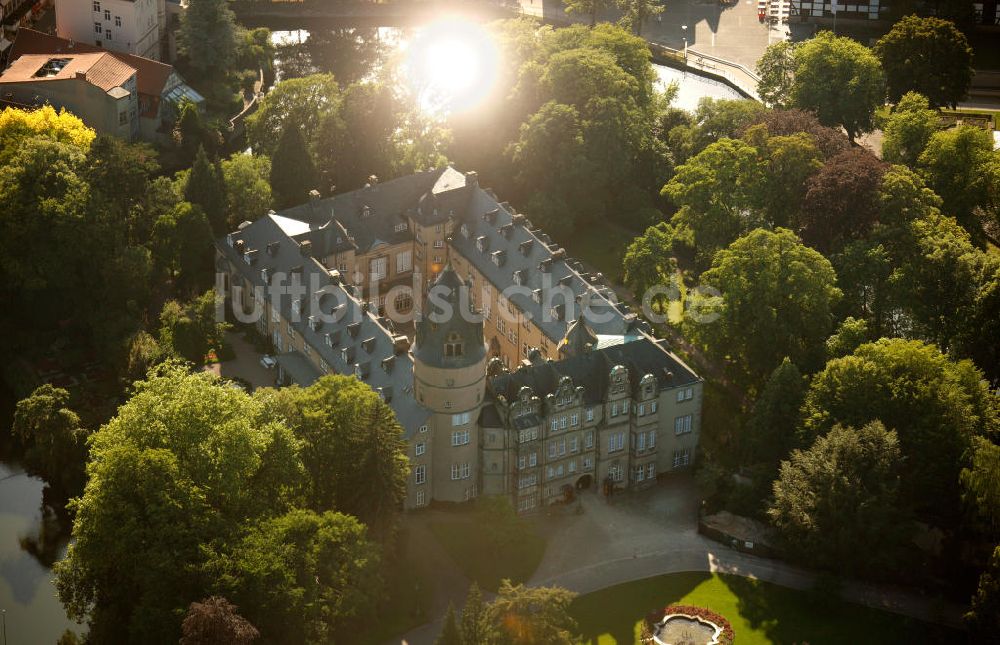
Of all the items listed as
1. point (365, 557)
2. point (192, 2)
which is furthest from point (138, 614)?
point (192, 2)

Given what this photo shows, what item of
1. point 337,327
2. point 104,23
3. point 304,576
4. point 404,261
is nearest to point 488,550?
point 304,576

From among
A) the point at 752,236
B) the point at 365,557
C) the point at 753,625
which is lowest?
the point at 753,625

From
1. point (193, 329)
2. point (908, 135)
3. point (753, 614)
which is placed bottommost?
point (753, 614)

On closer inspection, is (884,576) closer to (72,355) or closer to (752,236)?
(752,236)

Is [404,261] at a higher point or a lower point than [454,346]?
lower

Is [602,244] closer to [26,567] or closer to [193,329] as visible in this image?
[193,329]

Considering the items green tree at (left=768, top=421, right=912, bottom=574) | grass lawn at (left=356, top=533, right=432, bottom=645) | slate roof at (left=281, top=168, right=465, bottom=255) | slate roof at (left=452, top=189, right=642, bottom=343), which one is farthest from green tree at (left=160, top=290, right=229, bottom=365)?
green tree at (left=768, top=421, right=912, bottom=574)

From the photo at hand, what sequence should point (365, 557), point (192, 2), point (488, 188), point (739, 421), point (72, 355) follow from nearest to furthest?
1. point (365, 557)
2. point (739, 421)
3. point (72, 355)
4. point (488, 188)
5. point (192, 2)
